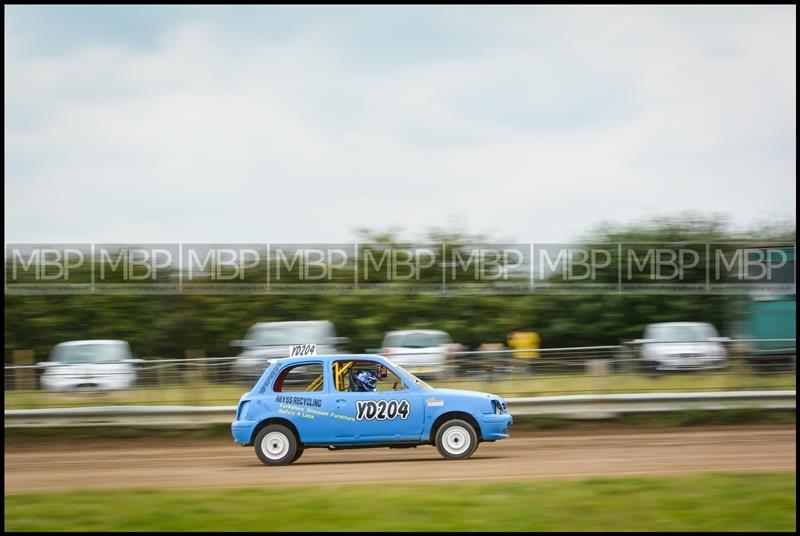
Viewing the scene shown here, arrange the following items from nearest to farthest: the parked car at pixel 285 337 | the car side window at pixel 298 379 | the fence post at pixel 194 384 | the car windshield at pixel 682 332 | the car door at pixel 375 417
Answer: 1. the car door at pixel 375 417
2. the car side window at pixel 298 379
3. the fence post at pixel 194 384
4. the parked car at pixel 285 337
5. the car windshield at pixel 682 332

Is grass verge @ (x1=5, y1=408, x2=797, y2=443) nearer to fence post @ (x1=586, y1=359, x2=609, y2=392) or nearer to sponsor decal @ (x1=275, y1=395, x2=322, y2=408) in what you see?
fence post @ (x1=586, y1=359, x2=609, y2=392)

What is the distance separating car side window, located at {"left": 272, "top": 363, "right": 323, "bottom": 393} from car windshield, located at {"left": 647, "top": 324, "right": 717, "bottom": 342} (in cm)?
1196

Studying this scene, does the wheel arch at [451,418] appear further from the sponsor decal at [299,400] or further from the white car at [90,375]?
the white car at [90,375]

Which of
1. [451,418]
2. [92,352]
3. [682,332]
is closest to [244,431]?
[451,418]

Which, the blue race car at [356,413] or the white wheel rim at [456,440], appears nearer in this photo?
the blue race car at [356,413]

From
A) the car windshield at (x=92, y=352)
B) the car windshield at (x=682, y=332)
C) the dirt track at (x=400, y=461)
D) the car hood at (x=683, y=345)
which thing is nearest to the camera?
the dirt track at (x=400, y=461)

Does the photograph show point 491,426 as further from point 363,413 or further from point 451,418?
point 363,413

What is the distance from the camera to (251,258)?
27641mm

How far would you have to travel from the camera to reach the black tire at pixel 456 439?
12570 millimetres

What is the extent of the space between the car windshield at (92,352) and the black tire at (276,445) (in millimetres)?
9438

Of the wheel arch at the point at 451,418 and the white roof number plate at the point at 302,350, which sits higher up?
the white roof number plate at the point at 302,350

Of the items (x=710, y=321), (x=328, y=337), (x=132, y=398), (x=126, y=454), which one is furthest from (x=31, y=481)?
(x=710, y=321)

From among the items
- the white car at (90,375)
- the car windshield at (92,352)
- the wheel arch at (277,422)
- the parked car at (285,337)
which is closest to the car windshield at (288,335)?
the parked car at (285,337)

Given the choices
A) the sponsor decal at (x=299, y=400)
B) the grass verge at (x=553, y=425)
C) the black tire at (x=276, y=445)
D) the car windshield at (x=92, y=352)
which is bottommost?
the grass verge at (x=553, y=425)
